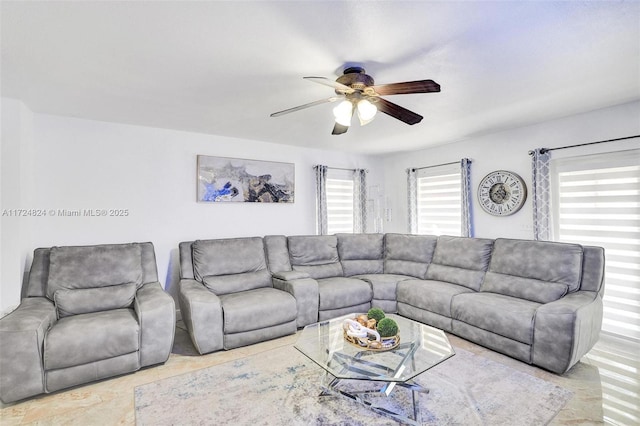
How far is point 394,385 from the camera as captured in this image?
89.7 inches

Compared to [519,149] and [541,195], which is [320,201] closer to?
[519,149]

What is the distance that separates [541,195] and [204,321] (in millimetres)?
3982

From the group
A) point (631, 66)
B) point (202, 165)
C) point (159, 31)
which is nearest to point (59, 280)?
point (202, 165)

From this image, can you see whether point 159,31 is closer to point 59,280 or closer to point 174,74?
point 174,74

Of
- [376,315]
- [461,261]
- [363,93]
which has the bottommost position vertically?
[376,315]

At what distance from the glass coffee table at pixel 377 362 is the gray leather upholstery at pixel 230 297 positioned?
78 cm

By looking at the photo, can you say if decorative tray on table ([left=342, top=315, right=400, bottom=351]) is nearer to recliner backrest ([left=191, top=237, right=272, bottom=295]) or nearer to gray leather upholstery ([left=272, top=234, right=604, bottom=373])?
gray leather upholstery ([left=272, top=234, right=604, bottom=373])

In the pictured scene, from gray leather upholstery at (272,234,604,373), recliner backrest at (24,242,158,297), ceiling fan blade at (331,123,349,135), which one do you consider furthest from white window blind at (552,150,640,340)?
recliner backrest at (24,242,158,297)

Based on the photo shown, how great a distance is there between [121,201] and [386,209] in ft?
12.7

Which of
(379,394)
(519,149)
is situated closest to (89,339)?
(379,394)

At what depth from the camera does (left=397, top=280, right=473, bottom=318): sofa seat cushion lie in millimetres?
3434

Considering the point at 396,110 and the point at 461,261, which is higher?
the point at 396,110

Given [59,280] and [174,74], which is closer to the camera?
[174,74]

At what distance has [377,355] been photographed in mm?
2213
